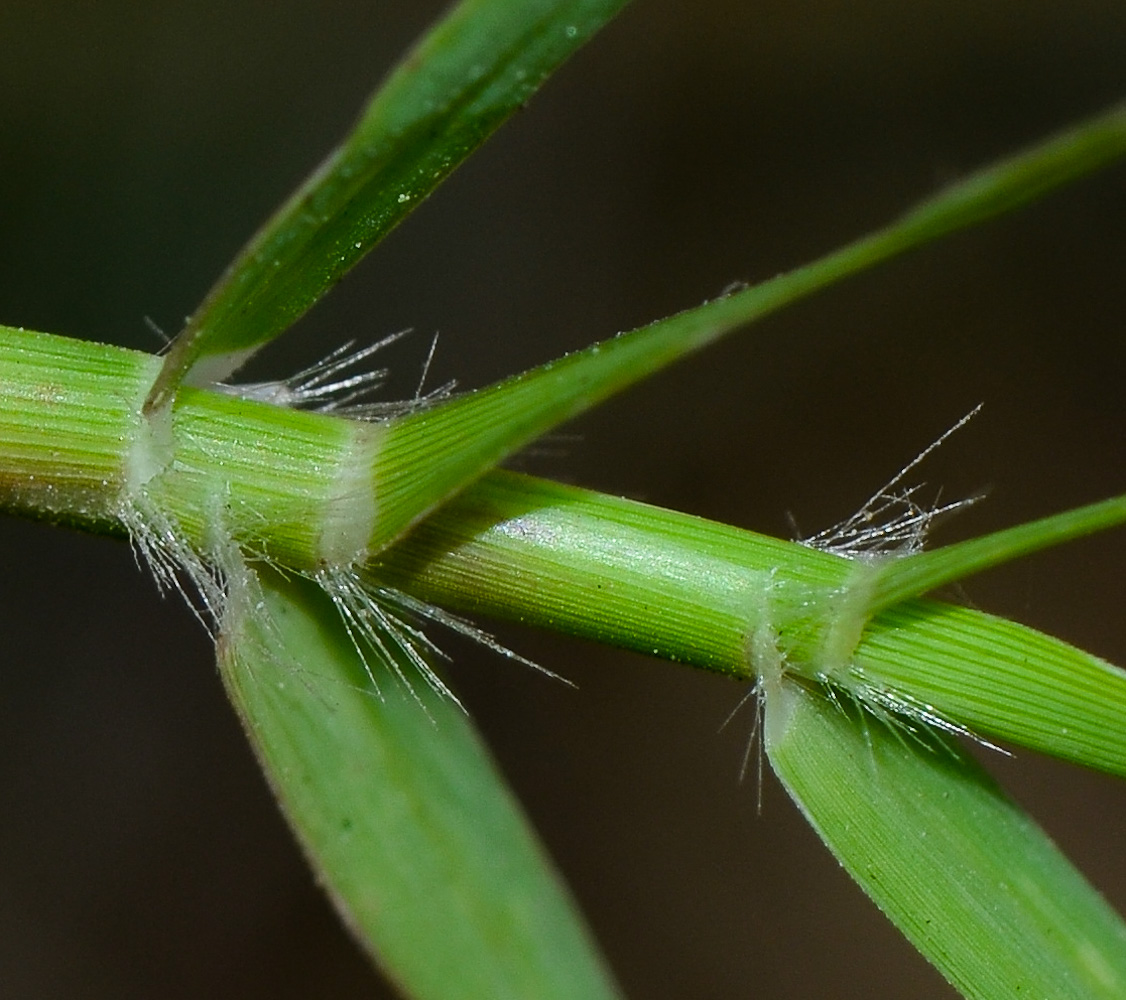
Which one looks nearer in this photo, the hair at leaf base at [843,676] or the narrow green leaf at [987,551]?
the narrow green leaf at [987,551]

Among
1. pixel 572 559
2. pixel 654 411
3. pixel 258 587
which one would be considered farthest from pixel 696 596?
pixel 654 411

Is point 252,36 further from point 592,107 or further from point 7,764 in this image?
point 7,764

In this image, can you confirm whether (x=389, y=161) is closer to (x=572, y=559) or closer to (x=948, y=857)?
(x=572, y=559)

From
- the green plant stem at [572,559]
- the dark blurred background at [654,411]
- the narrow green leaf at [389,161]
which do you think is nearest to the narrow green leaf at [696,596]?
the green plant stem at [572,559]

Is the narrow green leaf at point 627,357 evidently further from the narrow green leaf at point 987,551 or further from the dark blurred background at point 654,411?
the dark blurred background at point 654,411

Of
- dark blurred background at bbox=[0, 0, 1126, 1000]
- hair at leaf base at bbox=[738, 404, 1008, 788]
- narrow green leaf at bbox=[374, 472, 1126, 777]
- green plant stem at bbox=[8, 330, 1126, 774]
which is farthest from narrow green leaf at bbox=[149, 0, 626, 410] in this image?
dark blurred background at bbox=[0, 0, 1126, 1000]

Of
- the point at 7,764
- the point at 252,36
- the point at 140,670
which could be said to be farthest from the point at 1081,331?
the point at 7,764
